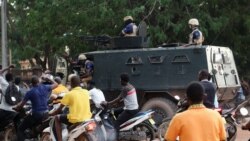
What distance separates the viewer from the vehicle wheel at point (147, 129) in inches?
485

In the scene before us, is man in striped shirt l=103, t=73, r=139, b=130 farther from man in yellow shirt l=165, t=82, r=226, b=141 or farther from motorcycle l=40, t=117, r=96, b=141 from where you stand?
man in yellow shirt l=165, t=82, r=226, b=141

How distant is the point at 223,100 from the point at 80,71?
3714 millimetres

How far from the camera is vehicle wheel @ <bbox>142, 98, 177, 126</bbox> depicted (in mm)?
14102

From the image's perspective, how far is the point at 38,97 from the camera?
1127 centimetres

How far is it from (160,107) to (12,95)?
362cm

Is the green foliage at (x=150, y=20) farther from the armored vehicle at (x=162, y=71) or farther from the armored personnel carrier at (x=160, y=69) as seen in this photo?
the armored vehicle at (x=162, y=71)

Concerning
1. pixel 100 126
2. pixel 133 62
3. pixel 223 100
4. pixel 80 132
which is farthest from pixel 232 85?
pixel 80 132

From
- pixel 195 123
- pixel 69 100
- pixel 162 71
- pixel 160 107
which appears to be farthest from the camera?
pixel 162 71

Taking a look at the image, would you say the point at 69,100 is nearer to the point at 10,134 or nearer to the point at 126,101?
the point at 126,101

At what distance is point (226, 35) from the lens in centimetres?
2156

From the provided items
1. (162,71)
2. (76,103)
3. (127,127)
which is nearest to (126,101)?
(127,127)

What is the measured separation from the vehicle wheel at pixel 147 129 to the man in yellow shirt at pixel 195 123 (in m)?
6.92

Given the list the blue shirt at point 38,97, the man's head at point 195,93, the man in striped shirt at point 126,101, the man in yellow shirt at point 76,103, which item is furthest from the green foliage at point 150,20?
the man's head at point 195,93

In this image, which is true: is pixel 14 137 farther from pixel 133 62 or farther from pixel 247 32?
pixel 247 32
